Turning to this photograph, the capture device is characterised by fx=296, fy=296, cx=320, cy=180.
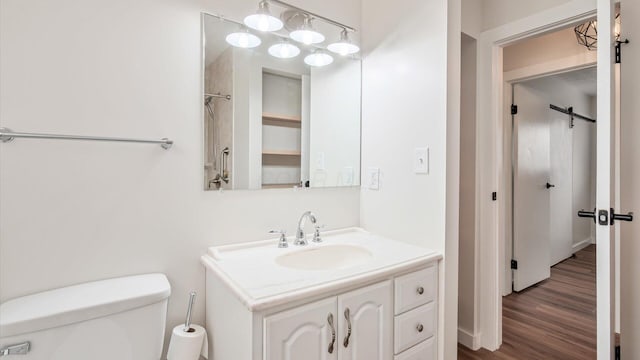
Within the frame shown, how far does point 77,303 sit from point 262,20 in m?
1.40

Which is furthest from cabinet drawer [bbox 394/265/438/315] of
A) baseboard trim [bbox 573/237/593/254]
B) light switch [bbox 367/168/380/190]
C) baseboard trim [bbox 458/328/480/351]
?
baseboard trim [bbox 573/237/593/254]

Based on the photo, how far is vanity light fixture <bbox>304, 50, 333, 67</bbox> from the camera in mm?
1735

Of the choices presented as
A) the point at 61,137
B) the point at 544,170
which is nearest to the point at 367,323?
the point at 61,137

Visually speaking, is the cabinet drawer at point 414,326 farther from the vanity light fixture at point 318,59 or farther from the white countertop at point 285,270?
the vanity light fixture at point 318,59

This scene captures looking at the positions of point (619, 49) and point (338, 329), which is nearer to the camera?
point (338, 329)

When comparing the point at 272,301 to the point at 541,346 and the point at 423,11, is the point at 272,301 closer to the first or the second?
the point at 423,11

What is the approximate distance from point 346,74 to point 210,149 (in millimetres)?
985

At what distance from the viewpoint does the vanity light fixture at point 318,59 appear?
1735 mm

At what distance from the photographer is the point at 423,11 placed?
150 cm

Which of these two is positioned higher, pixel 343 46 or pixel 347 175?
pixel 343 46

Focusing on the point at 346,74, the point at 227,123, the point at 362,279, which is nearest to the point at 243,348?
the point at 362,279

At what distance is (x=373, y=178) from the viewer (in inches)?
71.4

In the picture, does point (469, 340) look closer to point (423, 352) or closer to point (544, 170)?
point (423, 352)

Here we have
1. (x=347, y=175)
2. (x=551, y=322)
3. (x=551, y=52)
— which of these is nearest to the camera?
(x=347, y=175)
